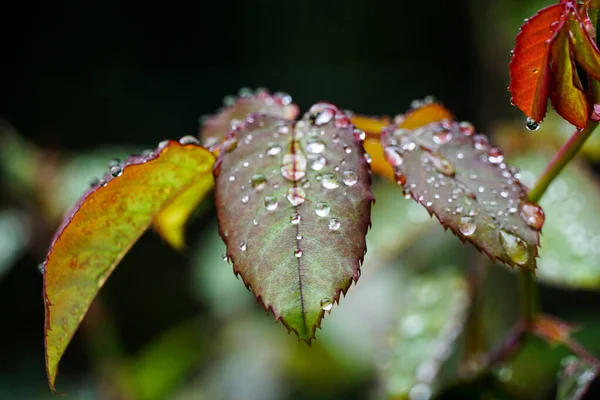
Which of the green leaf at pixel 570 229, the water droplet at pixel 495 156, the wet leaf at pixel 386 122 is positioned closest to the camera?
the water droplet at pixel 495 156

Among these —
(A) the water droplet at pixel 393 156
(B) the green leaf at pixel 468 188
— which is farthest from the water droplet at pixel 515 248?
(A) the water droplet at pixel 393 156

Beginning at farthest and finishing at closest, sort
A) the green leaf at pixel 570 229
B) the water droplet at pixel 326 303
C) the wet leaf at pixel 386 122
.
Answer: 1. the green leaf at pixel 570 229
2. the wet leaf at pixel 386 122
3. the water droplet at pixel 326 303

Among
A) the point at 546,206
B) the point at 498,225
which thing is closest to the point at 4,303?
the point at 546,206

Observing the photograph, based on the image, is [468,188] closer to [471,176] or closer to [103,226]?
[471,176]

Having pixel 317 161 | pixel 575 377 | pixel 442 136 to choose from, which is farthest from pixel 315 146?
pixel 575 377

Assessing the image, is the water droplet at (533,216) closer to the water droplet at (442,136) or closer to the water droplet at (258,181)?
the water droplet at (442,136)

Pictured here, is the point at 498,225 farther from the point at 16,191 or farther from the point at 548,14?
the point at 16,191
